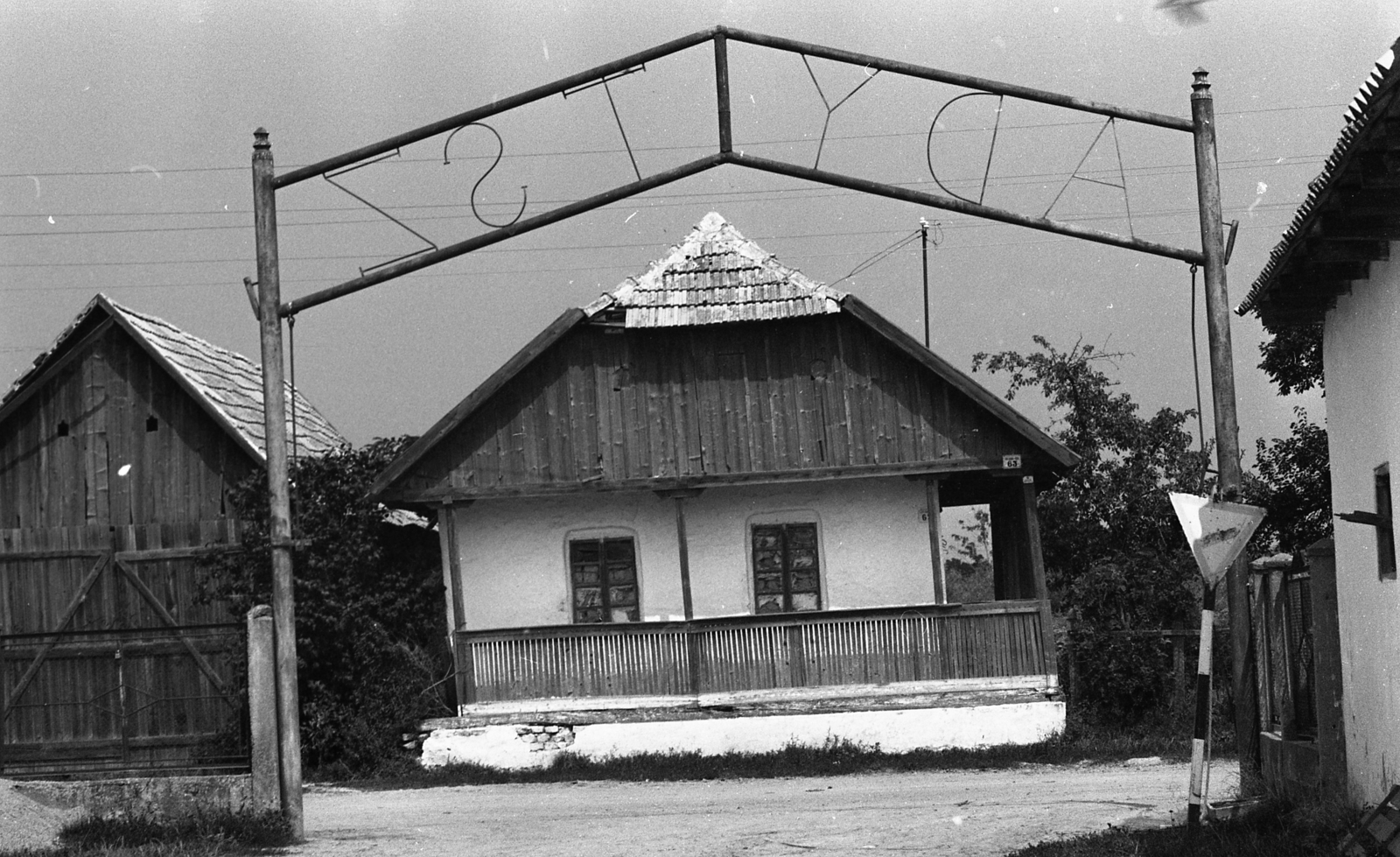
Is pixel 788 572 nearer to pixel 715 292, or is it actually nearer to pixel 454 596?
pixel 715 292

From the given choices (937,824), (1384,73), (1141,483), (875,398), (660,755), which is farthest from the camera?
(1141,483)

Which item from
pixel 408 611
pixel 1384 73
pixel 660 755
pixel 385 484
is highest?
pixel 1384 73

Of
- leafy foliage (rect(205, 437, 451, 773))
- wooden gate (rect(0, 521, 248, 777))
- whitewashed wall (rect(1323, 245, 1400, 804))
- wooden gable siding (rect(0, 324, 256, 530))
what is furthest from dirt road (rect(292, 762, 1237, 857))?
wooden gable siding (rect(0, 324, 256, 530))

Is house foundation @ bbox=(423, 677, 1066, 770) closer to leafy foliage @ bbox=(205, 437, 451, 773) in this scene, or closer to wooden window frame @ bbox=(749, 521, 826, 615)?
leafy foliage @ bbox=(205, 437, 451, 773)

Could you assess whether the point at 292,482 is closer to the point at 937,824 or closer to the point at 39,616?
the point at 39,616

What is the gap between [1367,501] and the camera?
11539 mm

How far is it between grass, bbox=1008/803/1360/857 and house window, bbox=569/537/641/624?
12.8m

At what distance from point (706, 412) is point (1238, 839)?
43.4 ft

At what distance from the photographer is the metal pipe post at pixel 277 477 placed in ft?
42.4

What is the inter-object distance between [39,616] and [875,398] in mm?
11570

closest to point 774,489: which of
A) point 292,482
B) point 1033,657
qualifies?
point 1033,657

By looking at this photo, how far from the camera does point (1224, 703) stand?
71.5ft

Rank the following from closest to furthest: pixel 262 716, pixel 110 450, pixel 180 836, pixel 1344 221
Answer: pixel 1344 221 → pixel 180 836 → pixel 262 716 → pixel 110 450

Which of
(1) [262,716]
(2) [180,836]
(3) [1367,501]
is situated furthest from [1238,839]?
(2) [180,836]
